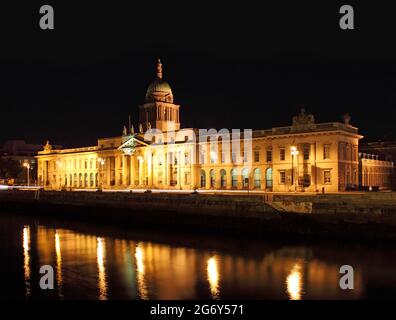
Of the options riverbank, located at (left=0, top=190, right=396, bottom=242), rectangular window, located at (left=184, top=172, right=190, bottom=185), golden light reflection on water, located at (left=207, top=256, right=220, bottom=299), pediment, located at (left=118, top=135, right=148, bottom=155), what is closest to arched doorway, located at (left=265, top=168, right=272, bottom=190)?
rectangular window, located at (left=184, top=172, right=190, bottom=185)

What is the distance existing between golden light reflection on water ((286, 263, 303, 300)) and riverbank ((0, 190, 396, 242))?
27.1 feet

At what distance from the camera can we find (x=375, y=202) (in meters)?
36.8

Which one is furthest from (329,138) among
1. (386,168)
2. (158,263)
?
(158,263)

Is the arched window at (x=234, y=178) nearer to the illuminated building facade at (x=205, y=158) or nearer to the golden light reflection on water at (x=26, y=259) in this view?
the illuminated building facade at (x=205, y=158)

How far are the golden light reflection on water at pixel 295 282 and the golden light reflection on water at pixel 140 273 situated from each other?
736 centimetres

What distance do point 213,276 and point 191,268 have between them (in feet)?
8.40

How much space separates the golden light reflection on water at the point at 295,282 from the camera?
82.3 feet

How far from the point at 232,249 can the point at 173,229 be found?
12.4 m

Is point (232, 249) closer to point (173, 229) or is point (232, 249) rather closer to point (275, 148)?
Result: point (173, 229)

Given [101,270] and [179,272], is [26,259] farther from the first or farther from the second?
[179,272]

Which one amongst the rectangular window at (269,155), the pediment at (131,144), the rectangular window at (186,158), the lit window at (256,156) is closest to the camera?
the rectangular window at (269,155)

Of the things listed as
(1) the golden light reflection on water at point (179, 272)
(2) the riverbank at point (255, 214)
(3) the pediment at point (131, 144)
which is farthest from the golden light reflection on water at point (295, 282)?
(3) the pediment at point (131, 144)

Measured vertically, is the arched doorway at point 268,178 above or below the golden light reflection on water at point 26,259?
above

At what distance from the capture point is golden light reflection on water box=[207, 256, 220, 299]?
26.0 meters
